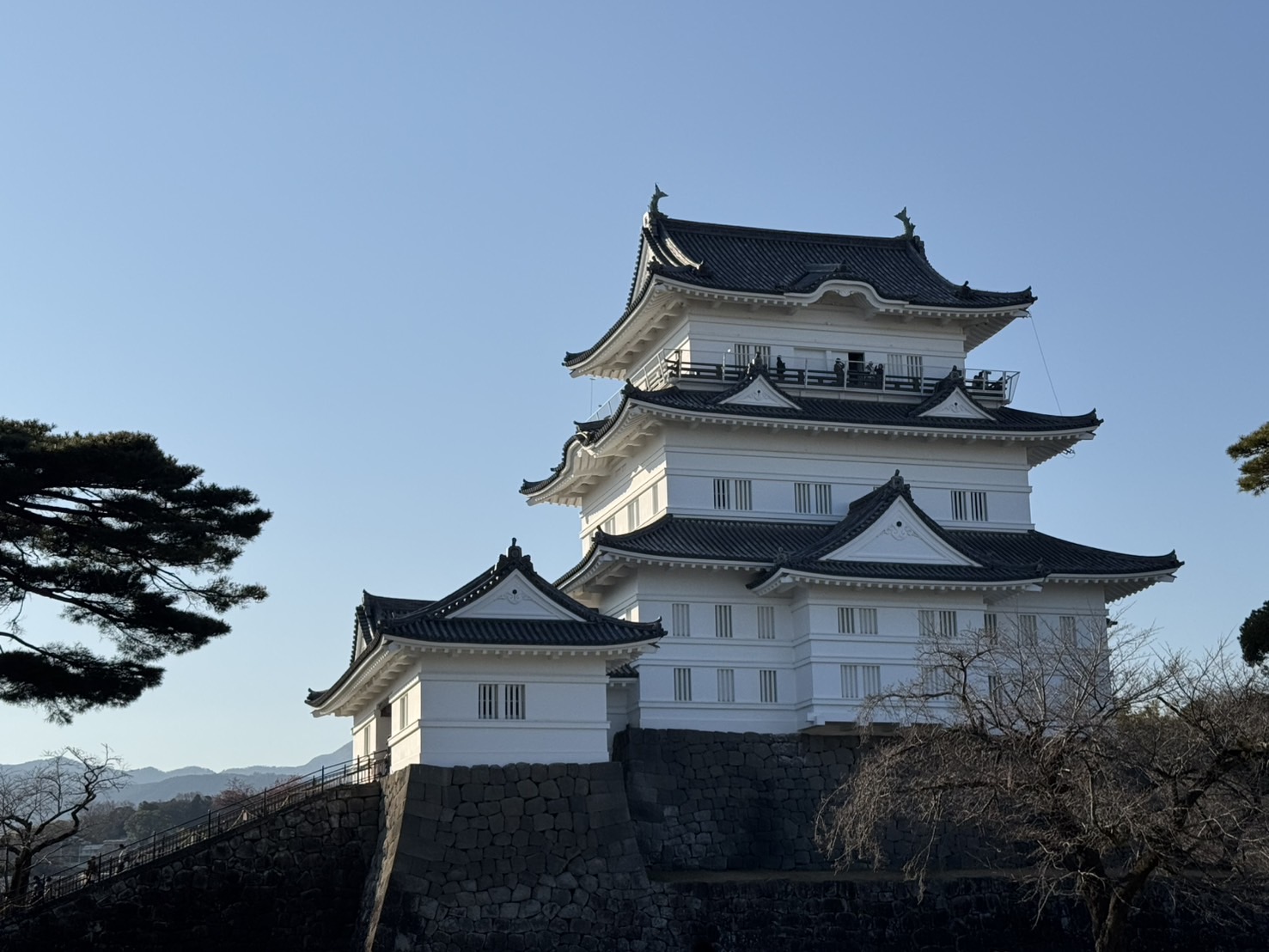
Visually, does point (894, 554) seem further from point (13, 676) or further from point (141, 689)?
point (13, 676)

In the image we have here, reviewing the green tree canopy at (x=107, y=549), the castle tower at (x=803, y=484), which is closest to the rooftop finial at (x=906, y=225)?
the castle tower at (x=803, y=484)

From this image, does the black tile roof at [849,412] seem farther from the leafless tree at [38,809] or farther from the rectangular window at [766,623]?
the leafless tree at [38,809]

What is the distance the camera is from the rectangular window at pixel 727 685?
29.0 m

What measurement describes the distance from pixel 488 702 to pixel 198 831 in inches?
213

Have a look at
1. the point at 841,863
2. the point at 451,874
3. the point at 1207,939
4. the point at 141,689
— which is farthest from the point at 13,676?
the point at 1207,939

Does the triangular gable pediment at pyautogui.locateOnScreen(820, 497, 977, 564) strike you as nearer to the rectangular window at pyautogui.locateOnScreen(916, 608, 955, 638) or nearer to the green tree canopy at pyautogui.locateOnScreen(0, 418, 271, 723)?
the rectangular window at pyautogui.locateOnScreen(916, 608, 955, 638)

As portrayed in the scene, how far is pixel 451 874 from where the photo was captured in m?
24.4

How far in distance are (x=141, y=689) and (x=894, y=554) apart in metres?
13.7

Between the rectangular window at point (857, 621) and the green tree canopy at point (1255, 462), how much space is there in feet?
23.3

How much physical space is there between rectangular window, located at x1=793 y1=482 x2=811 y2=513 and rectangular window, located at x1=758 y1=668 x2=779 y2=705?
3.75 m

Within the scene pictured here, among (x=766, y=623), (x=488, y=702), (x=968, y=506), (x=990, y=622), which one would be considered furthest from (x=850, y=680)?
(x=488, y=702)

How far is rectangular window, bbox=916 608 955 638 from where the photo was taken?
2928cm

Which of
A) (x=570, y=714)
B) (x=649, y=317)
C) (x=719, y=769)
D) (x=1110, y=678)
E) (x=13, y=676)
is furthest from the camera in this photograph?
(x=649, y=317)

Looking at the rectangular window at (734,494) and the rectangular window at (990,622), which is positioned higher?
the rectangular window at (734,494)
